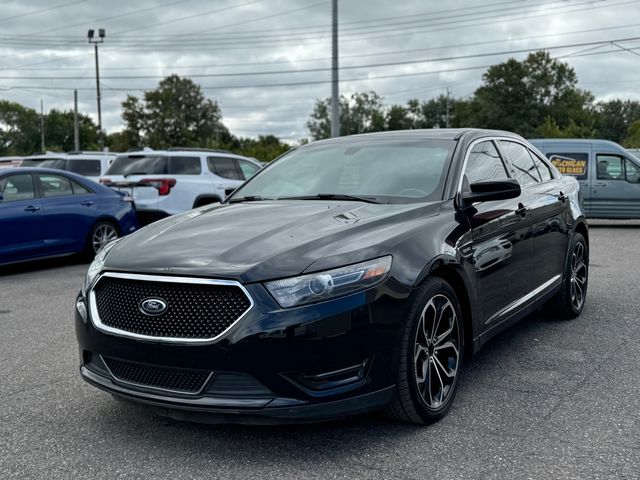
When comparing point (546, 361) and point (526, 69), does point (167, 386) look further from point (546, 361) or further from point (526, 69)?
point (526, 69)

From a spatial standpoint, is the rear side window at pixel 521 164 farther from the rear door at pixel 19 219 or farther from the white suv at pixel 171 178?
the white suv at pixel 171 178

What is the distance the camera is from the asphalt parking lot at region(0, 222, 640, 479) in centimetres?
325

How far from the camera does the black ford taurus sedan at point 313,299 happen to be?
3197 millimetres

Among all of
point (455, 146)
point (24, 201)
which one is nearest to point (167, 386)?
point (455, 146)

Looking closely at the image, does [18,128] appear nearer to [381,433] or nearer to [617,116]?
[617,116]

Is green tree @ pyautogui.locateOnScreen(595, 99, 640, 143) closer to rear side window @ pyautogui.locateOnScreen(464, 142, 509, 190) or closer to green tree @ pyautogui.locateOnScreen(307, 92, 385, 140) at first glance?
green tree @ pyautogui.locateOnScreen(307, 92, 385, 140)

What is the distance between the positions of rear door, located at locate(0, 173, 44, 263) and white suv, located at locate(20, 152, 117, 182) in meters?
5.65

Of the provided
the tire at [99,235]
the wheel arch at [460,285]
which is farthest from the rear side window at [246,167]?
the wheel arch at [460,285]

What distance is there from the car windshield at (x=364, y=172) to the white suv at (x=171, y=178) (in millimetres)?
7238

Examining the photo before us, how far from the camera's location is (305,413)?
10.6 ft

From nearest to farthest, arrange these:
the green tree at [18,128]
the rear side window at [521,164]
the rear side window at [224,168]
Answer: the rear side window at [521,164], the rear side window at [224,168], the green tree at [18,128]

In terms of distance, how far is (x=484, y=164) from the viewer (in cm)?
497

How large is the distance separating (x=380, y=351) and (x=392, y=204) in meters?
1.18

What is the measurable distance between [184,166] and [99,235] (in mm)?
3073
